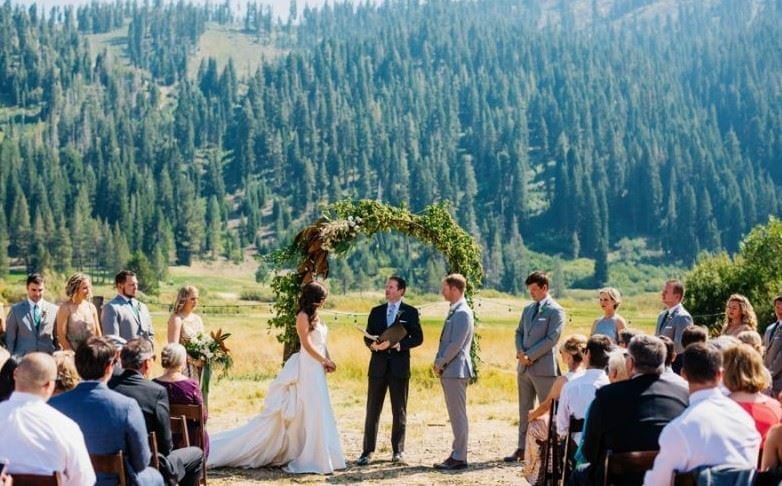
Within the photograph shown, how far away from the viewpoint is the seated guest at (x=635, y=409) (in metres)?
6.42

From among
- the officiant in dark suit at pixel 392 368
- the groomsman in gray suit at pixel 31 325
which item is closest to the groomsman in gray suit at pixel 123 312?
the groomsman in gray suit at pixel 31 325

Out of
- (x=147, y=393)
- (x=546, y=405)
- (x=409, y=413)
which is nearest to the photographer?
(x=147, y=393)

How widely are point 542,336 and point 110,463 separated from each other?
6.08 meters

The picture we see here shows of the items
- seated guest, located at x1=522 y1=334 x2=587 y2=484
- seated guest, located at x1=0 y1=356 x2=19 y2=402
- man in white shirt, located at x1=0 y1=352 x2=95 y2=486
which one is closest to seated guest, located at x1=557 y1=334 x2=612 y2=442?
seated guest, located at x1=522 y1=334 x2=587 y2=484

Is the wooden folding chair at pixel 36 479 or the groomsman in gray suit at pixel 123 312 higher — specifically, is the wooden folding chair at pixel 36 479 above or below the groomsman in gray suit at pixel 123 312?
above

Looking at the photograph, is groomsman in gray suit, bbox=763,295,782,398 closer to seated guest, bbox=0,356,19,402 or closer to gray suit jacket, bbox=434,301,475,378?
gray suit jacket, bbox=434,301,475,378

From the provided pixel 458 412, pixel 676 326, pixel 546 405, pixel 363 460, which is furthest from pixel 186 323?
pixel 676 326

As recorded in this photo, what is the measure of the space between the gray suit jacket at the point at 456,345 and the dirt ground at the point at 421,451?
41.9 inches

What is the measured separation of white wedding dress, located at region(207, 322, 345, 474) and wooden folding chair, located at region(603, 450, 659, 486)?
16.9ft

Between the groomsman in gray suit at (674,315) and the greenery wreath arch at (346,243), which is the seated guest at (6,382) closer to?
the greenery wreath arch at (346,243)

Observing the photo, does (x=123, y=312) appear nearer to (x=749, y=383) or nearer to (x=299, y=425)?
(x=299, y=425)

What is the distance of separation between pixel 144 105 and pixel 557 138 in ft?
240

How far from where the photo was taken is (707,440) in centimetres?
553

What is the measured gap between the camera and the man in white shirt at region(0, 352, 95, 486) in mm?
5656
